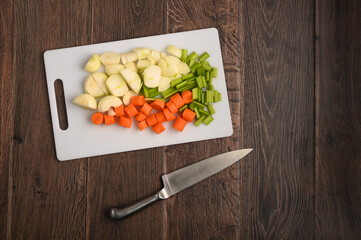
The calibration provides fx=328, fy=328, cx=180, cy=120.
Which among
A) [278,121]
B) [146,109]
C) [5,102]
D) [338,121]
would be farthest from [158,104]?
[338,121]

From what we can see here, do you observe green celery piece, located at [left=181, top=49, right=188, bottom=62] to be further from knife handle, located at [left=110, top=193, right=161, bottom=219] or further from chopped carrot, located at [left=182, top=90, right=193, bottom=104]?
knife handle, located at [left=110, top=193, right=161, bottom=219]

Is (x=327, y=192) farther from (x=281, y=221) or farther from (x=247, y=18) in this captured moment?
(x=247, y=18)

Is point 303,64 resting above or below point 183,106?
above

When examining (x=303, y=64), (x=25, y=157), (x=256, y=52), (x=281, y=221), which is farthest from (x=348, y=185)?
(x=25, y=157)

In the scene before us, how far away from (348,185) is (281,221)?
1.09 feet

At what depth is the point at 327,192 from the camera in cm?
145

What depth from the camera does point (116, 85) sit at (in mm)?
1364

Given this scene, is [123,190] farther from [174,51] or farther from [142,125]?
[174,51]

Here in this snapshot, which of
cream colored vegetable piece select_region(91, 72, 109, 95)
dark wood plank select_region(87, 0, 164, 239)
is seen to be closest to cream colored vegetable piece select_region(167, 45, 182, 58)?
dark wood plank select_region(87, 0, 164, 239)

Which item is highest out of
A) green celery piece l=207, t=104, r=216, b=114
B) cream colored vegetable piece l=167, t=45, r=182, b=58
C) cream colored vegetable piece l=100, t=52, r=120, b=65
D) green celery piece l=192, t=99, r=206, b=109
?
cream colored vegetable piece l=167, t=45, r=182, b=58

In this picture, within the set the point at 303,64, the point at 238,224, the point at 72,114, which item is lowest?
the point at 238,224

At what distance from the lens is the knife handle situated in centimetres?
137

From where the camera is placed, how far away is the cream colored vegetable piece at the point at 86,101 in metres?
1.36

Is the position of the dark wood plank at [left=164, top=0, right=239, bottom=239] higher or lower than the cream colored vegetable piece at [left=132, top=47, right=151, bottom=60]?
lower
